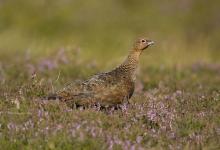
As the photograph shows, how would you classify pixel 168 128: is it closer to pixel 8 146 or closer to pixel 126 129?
pixel 126 129

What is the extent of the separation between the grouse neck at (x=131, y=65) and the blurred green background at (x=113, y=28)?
307 inches

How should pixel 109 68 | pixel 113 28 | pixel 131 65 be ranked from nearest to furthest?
pixel 131 65 < pixel 109 68 < pixel 113 28

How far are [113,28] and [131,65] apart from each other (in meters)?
12.6

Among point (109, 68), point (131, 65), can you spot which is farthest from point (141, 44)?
point (109, 68)

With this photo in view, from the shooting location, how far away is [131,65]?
10.4m

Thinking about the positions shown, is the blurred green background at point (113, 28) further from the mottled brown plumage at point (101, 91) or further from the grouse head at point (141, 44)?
the mottled brown plumage at point (101, 91)

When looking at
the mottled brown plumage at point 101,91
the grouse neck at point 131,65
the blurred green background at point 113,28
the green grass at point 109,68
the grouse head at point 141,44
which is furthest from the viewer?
the blurred green background at point 113,28

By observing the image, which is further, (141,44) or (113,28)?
(113,28)

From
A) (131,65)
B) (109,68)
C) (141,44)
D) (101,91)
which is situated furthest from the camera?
(109,68)

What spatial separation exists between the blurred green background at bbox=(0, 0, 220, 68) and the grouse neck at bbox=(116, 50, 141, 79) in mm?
7808

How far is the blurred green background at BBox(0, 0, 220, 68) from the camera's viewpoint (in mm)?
20000

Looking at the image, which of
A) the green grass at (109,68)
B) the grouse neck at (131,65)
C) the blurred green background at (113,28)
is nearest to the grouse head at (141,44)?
the grouse neck at (131,65)

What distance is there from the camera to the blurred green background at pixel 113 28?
2000cm

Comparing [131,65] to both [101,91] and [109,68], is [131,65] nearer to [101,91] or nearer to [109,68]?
[101,91]
